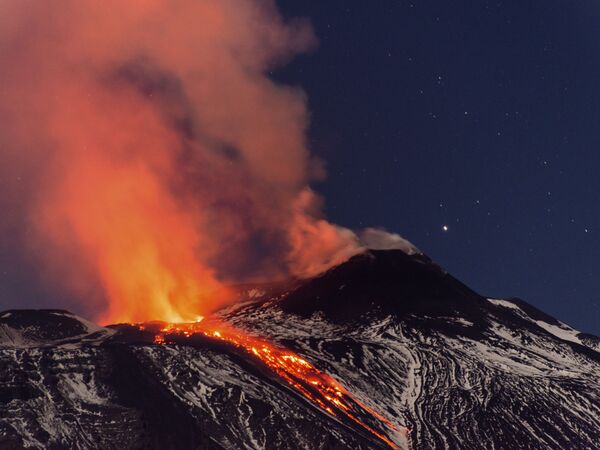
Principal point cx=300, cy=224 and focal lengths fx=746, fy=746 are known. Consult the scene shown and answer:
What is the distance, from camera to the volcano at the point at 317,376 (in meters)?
62.0

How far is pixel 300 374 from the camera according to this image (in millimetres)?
83562

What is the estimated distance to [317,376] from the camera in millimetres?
83938

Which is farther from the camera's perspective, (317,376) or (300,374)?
(317,376)

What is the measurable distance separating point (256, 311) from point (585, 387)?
53.3m

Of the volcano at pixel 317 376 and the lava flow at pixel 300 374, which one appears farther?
the lava flow at pixel 300 374

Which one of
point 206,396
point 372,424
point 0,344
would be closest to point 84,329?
point 0,344

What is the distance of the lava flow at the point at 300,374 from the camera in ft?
242

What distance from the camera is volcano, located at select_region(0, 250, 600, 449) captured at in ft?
204

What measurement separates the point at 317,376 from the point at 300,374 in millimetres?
1973

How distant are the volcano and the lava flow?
1.06 ft

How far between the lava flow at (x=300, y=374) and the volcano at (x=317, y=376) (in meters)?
0.32

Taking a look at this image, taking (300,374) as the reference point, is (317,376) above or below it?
above

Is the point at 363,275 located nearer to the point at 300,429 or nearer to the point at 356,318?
the point at 356,318

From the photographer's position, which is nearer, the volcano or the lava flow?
the volcano
